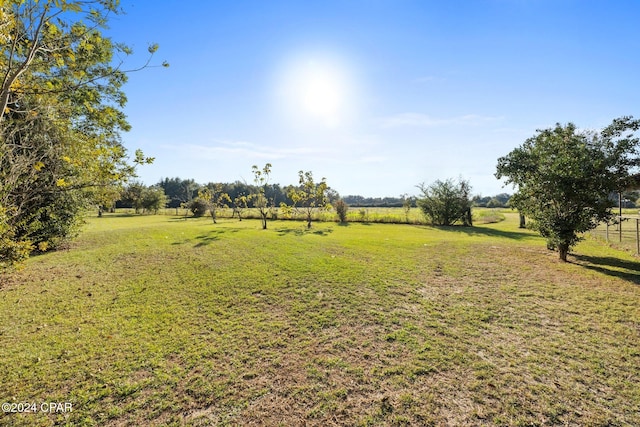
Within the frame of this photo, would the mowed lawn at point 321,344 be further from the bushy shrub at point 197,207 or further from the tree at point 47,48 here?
the bushy shrub at point 197,207

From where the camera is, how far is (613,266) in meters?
9.01

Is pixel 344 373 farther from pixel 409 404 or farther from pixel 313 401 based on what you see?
pixel 409 404

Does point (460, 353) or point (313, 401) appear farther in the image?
point (460, 353)

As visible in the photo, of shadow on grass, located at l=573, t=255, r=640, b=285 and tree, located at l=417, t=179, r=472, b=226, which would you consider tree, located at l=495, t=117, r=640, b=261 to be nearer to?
shadow on grass, located at l=573, t=255, r=640, b=285

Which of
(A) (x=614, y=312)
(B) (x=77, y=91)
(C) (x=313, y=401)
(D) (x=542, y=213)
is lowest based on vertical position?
(C) (x=313, y=401)

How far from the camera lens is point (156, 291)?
688cm

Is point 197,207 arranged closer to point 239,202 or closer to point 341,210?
point 239,202

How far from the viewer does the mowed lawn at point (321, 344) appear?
10.4 feet

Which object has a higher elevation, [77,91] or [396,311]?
[77,91]

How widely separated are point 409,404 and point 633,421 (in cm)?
240

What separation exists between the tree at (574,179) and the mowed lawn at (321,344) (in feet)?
5.11

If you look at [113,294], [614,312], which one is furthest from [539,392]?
[113,294]

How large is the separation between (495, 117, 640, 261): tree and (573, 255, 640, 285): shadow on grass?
2.89 ft

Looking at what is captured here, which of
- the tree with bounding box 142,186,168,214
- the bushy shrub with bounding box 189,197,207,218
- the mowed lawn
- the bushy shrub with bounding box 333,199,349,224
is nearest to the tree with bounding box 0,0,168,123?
the mowed lawn
